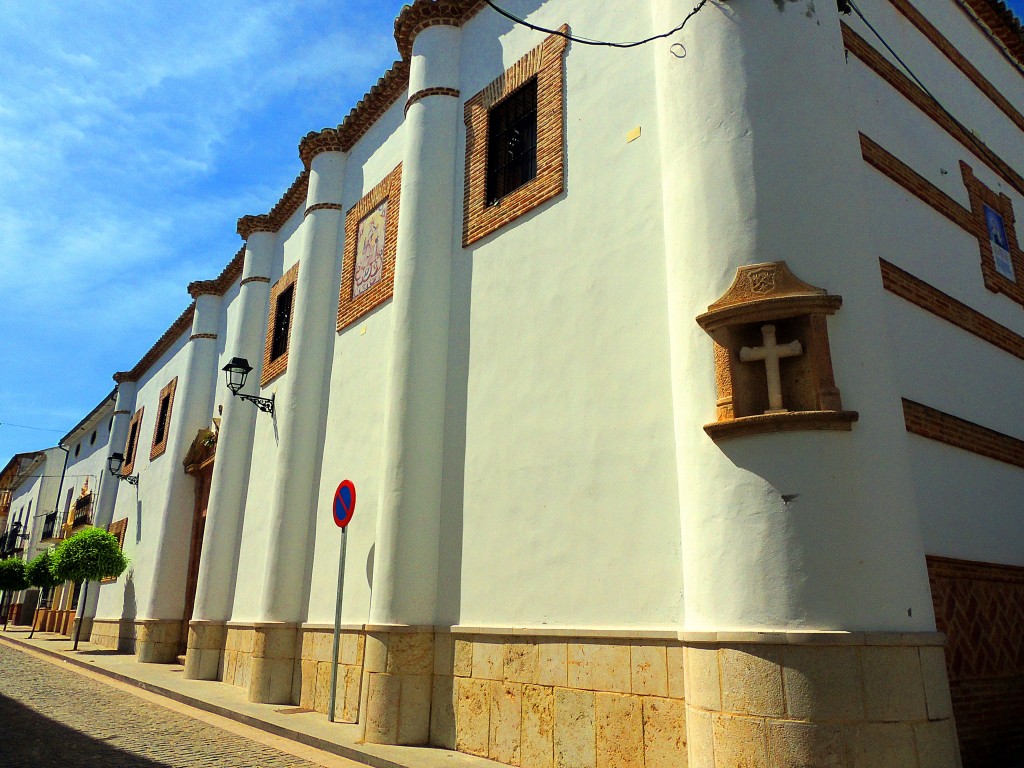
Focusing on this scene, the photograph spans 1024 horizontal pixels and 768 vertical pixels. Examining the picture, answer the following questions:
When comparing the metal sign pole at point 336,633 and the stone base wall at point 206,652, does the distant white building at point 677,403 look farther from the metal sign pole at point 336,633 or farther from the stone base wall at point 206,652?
the stone base wall at point 206,652

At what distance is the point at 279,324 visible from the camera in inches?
532

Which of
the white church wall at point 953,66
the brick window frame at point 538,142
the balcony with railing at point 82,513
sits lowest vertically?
the balcony with railing at point 82,513

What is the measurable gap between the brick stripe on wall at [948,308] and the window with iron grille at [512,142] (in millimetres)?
3472

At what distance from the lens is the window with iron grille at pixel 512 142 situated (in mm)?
8086

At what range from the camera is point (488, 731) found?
21.3 ft

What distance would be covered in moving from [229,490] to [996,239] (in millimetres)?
11450

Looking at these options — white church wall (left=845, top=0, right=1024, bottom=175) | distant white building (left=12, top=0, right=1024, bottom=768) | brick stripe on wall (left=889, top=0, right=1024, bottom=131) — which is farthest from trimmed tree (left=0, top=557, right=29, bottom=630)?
brick stripe on wall (left=889, top=0, right=1024, bottom=131)

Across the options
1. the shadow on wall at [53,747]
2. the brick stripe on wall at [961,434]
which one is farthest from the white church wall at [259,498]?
the brick stripe on wall at [961,434]

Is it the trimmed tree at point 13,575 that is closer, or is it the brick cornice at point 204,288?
the brick cornice at point 204,288

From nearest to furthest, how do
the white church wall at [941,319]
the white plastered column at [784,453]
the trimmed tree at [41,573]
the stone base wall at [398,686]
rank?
1. the white plastered column at [784,453]
2. the white church wall at [941,319]
3. the stone base wall at [398,686]
4. the trimmed tree at [41,573]

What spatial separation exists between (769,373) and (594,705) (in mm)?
2665

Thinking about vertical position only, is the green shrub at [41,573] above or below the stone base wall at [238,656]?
above

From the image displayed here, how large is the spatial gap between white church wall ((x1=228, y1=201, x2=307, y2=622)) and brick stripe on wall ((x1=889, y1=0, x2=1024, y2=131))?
26.4 feet

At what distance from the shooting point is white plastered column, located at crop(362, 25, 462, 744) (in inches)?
281
